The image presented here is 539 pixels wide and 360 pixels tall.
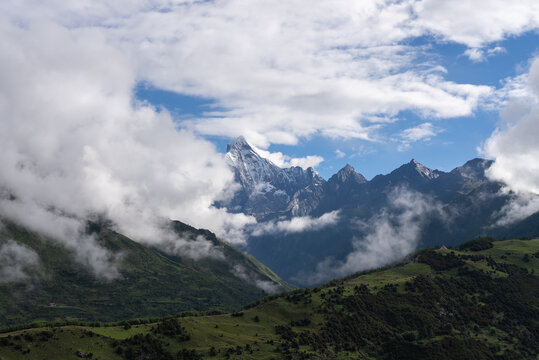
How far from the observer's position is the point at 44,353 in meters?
199

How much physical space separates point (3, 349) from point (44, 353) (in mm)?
17492

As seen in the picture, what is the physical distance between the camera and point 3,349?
631ft
